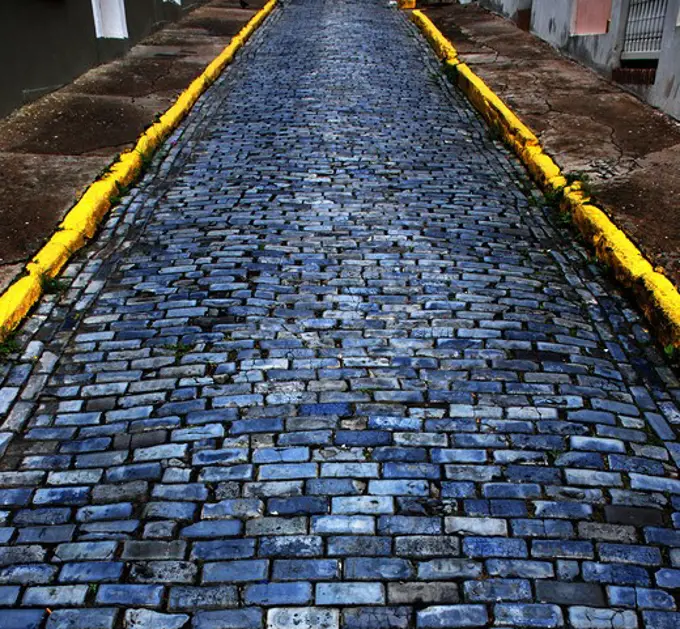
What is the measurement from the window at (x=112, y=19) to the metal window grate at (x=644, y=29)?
24.2ft

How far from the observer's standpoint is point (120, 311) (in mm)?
4656

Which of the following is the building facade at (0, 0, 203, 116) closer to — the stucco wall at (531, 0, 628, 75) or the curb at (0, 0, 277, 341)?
the curb at (0, 0, 277, 341)

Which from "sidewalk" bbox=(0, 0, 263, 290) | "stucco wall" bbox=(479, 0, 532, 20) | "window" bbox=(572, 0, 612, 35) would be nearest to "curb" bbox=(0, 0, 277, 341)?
"sidewalk" bbox=(0, 0, 263, 290)

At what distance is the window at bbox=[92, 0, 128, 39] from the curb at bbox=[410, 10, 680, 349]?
5.58m

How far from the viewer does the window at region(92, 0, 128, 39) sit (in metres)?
11.5

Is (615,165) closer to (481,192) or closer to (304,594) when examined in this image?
(481,192)

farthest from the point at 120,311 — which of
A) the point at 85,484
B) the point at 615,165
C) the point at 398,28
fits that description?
the point at 398,28

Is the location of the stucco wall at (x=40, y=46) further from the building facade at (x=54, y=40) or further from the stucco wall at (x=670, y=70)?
the stucco wall at (x=670, y=70)

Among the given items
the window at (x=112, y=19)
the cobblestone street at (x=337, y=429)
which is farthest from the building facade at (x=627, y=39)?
the window at (x=112, y=19)

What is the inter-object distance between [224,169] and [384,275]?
2831 mm

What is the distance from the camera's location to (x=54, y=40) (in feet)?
29.4

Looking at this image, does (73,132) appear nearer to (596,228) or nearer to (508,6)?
(596,228)

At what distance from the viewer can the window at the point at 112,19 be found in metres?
11.5

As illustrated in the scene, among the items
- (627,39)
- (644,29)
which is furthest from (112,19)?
(644,29)
